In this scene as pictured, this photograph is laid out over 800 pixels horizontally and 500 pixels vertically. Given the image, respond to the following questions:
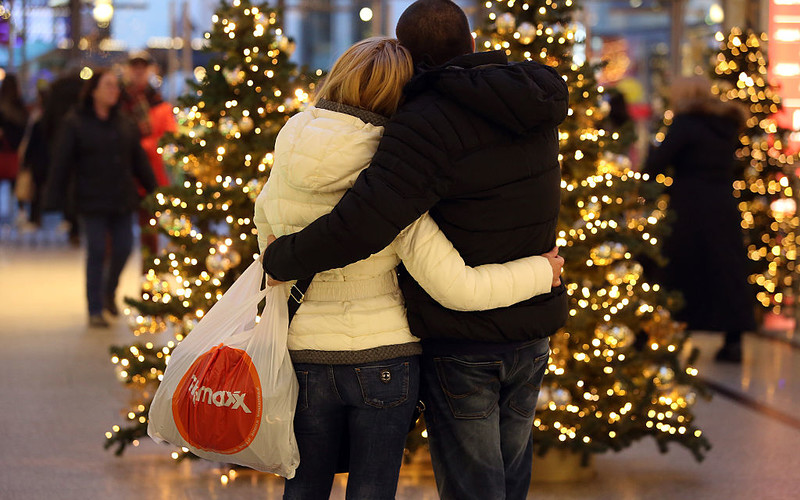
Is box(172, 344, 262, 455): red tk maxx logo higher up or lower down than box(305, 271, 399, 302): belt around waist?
lower down

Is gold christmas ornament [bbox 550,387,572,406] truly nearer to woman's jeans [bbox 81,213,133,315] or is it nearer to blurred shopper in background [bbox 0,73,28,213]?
woman's jeans [bbox 81,213,133,315]

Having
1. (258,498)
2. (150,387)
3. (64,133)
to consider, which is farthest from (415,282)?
(64,133)

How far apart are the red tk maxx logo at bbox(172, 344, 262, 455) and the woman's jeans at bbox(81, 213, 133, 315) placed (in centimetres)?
543

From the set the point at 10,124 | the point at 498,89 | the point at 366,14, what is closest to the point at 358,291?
the point at 498,89

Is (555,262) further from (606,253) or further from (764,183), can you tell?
(764,183)

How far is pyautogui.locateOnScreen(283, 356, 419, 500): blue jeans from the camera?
257cm

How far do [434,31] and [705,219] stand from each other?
471cm

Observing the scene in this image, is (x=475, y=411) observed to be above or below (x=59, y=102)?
below

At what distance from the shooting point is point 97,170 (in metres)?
7.70

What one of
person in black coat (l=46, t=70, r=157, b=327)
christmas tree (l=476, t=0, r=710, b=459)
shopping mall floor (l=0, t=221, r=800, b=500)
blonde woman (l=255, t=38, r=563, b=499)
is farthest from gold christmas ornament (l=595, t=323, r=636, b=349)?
person in black coat (l=46, t=70, r=157, b=327)

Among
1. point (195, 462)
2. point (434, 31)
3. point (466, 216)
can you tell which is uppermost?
point (434, 31)

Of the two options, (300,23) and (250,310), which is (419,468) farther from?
(300,23)

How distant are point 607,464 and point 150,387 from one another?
186cm

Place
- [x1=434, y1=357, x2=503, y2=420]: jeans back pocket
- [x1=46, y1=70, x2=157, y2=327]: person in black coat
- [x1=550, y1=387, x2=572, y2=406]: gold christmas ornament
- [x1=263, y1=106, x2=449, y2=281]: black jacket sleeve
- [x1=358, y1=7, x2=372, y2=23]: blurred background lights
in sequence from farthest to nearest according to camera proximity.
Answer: [x1=358, y1=7, x2=372, y2=23]: blurred background lights → [x1=46, y1=70, x2=157, y2=327]: person in black coat → [x1=550, y1=387, x2=572, y2=406]: gold christmas ornament → [x1=434, y1=357, x2=503, y2=420]: jeans back pocket → [x1=263, y1=106, x2=449, y2=281]: black jacket sleeve
